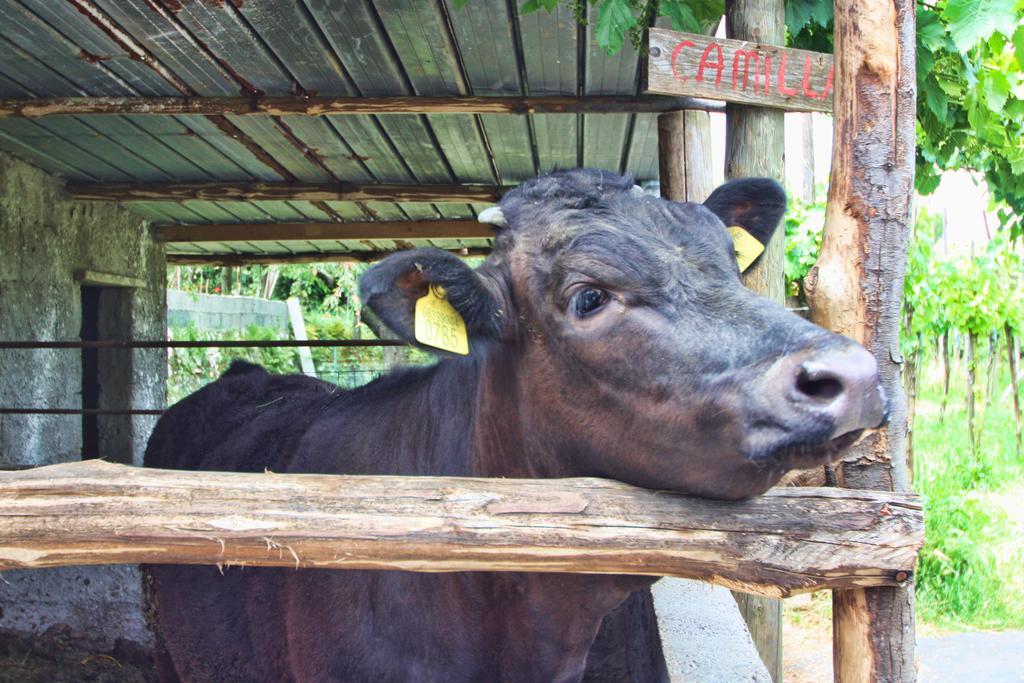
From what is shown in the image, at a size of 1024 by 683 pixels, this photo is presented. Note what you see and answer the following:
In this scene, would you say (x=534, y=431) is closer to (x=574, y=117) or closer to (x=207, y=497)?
(x=207, y=497)

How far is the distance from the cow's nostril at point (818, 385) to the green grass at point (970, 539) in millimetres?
6097

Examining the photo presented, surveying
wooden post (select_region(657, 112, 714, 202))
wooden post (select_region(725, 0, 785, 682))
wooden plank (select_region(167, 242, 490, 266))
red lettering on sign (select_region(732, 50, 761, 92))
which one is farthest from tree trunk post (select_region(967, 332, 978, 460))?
red lettering on sign (select_region(732, 50, 761, 92))

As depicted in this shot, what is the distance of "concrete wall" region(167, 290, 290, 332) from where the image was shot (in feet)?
53.6

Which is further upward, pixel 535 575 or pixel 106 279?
pixel 106 279

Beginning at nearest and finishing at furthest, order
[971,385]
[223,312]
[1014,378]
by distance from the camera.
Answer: [971,385]
[1014,378]
[223,312]

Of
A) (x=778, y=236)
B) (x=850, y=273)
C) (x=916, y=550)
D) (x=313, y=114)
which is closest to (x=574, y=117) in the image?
(x=313, y=114)

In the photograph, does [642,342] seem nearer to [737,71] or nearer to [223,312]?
[737,71]

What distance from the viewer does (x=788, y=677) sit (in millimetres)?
5797

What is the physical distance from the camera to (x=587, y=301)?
218 cm

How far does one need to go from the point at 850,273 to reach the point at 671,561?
87 centimetres

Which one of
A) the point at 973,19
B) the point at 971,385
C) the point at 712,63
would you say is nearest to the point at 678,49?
the point at 712,63

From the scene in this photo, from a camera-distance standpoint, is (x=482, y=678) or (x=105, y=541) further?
(x=482, y=678)

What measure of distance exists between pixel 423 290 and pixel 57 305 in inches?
272

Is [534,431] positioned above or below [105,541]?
above
